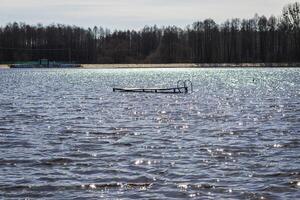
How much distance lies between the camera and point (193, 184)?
58.2ft

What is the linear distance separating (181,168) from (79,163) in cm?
361

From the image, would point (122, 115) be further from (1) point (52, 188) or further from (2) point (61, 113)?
(1) point (52, 188)

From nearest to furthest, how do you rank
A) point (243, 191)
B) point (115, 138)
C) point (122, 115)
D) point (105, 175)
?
point (243, 191) < point (105, 175) < point (115, 138) < point (122, 115)

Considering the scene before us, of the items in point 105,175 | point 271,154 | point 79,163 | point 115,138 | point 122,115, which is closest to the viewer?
point 105,175

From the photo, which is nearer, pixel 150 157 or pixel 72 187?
pixel 72 187

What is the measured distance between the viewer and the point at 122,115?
40.9 metres

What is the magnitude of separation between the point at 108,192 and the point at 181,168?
155 inches

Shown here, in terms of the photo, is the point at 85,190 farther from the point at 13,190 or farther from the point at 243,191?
the point at 243,191

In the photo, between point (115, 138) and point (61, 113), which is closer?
point (115, 138)

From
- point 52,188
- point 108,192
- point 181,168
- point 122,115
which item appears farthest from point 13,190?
point 122,115

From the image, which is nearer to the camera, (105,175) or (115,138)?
(105,175)

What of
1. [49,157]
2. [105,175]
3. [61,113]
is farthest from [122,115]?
[105,175]

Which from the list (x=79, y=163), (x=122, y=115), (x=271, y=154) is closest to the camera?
(x=79, y=163)

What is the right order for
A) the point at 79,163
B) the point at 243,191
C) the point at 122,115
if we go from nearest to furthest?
the point at 243,191
the point at 79,163
the point at 122,115
